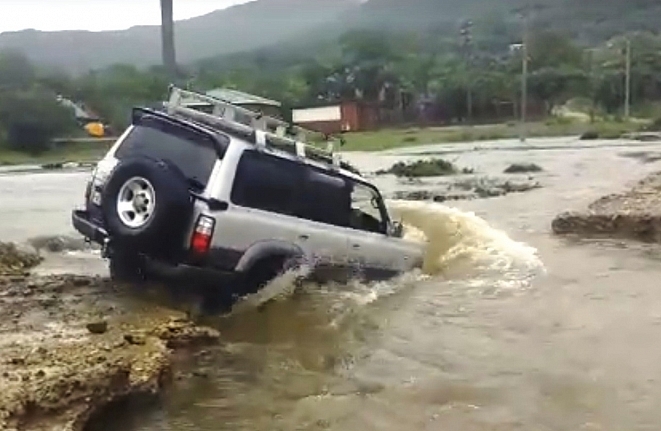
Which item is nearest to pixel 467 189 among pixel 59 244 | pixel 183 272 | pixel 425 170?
pixel 425 170

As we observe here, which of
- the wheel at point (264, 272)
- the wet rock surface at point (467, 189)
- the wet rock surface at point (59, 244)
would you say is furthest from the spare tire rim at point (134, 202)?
the wet rock surface at point (467, 189)

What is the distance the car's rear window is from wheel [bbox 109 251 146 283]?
807 mm

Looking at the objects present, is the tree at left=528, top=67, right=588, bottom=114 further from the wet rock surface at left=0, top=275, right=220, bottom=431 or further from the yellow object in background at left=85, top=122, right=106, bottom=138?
the wet rock surface at left=0, top=275, right=220, bottom=431

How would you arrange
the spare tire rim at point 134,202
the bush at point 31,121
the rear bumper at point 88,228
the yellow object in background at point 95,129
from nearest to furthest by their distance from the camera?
the spare tire rim at point 134,202 → the rear bumper at point 88,228 → the bush at point 31,121 → the yellow object in background at point 95,129

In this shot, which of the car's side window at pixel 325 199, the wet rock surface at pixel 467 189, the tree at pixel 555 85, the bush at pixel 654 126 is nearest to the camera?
the car's side window at pixel 325 199

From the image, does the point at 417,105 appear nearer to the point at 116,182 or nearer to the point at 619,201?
the point at 619,201

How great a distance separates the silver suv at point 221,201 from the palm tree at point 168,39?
94.1 metres

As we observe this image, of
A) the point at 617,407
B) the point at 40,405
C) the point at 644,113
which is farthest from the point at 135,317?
the point at 644,113

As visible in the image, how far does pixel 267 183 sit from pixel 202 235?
2.74 ft

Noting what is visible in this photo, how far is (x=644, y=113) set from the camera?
83938 millimetres

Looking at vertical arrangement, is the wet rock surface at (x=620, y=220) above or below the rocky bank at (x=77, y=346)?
below

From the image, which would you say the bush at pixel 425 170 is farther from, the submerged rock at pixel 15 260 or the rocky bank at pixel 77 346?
the rocky bank at pixel 77 346

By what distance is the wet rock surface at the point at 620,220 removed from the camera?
45.1ft

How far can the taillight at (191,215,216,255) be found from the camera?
7.81 m
